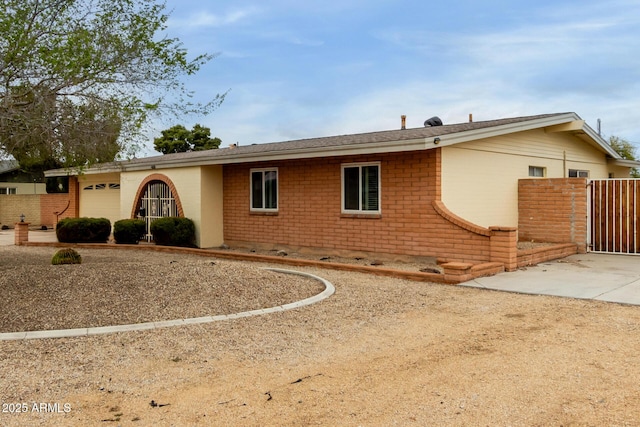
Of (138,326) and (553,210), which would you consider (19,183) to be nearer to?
(553,210)

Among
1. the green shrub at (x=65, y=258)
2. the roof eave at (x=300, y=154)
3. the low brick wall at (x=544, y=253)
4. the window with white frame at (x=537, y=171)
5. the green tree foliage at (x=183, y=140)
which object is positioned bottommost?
the low brick wall at (x=544, y=253)

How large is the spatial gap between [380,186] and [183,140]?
3334 cm

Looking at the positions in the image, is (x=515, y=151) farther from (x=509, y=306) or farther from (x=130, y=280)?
(x=130, y=280)

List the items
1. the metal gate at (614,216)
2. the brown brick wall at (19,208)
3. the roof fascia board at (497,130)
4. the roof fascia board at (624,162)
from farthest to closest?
1. the brown brick wall at (19,208)
2. the roof fascia board at (624,162)
3. the metal gate at (614,216)
4. the roof fascia board at (497,130)

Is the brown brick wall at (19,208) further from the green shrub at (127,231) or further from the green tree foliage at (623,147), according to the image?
the green tree foliage at (623,147)

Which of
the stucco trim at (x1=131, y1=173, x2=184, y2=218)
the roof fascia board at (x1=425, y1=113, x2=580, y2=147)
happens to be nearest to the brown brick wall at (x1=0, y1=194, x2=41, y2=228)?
the stucco trim at (x1=131, y1=173, x2=184, y2=218)

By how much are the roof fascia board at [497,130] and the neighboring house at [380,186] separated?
0.04 meters

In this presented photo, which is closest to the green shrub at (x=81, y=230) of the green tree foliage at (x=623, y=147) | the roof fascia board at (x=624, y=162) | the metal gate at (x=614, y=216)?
the metal gate at (x=614, y=216)

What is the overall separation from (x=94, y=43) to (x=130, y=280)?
12.5 ft

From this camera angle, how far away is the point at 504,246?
1039 cm

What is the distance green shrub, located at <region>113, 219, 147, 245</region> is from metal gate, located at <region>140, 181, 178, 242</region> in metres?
0.82

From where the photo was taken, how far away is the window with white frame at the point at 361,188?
41.7ft

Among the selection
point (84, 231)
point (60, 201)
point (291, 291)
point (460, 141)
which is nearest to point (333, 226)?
point (460, 141)

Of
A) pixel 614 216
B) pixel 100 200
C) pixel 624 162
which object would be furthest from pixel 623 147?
pixel 100 200
